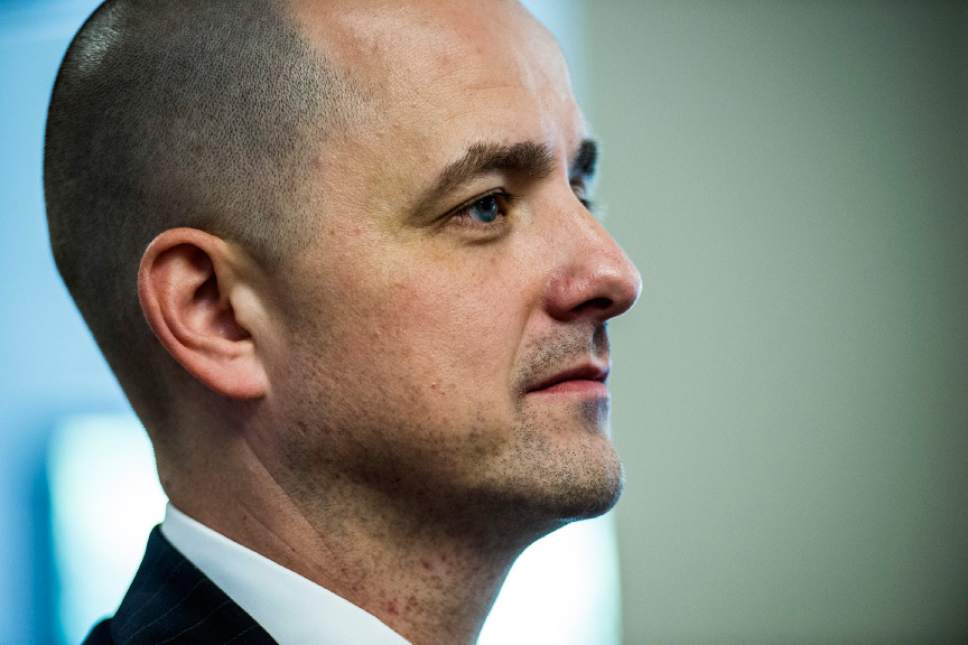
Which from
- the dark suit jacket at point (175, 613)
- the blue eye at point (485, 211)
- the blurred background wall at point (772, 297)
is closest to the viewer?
the dark suit jacket at point (175, 613)

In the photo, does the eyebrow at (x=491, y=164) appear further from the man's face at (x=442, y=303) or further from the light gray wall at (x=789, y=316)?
the light gray wall at (x=789, y=316)

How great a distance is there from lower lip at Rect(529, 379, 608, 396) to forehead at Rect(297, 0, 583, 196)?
1.06 ft

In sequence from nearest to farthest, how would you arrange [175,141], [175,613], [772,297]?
[175,613], [175,141], [772,297]

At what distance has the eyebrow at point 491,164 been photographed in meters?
1.28

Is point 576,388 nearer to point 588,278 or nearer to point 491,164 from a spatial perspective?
point 588,278

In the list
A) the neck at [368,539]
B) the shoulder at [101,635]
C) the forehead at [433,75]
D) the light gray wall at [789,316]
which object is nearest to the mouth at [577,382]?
the neck at [368,539]

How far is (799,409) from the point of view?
319 centimetres

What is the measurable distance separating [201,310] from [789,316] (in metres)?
2.33

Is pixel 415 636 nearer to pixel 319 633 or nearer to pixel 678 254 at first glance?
pixel 319 633

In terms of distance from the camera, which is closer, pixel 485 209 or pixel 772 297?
pixel 485 209

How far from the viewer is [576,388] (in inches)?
51.6

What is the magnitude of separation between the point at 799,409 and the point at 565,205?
6.82 feet

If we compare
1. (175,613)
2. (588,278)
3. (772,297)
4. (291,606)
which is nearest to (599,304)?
(588,278)

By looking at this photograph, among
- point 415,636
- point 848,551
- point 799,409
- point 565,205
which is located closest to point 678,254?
point 799,409
